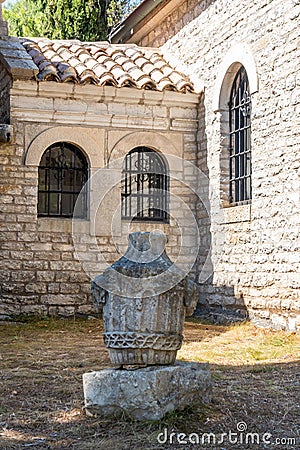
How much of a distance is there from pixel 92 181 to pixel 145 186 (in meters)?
0.99

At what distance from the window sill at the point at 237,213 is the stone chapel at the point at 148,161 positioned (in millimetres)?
24

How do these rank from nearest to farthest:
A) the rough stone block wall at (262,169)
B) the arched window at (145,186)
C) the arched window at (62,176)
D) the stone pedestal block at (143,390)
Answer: the stone pedestal block at (143,390) < the rough stone block wall at (262,169) < the arched window at (62,176) < the arched window at (145,186)

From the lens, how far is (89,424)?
4703mm

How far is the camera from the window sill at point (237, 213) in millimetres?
9638

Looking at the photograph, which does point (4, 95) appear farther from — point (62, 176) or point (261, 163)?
point (261, 163)

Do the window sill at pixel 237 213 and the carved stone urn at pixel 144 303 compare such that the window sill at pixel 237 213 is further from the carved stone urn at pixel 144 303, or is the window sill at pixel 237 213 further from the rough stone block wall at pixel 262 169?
the carved stone urn at pixel 144 303

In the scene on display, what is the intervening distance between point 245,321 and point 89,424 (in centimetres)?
518

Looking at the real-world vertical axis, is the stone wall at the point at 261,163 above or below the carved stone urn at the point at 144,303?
above

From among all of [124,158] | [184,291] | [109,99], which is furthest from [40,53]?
[184,291]

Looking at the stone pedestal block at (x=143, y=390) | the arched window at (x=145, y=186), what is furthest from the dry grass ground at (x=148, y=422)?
the arched window at (x=145, y=186)

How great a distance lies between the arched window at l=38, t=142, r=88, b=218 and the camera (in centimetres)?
1099

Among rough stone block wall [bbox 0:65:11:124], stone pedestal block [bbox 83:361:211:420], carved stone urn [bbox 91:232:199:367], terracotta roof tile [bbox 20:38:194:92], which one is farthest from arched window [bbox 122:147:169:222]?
stone pedestal block [bbox 83:361:211:420]

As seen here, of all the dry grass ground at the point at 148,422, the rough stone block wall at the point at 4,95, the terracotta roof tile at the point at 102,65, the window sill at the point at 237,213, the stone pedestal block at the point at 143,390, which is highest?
the terracotta roof tile at the point at 102,65

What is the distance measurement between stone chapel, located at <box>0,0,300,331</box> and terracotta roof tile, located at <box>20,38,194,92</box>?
0.03 meters
